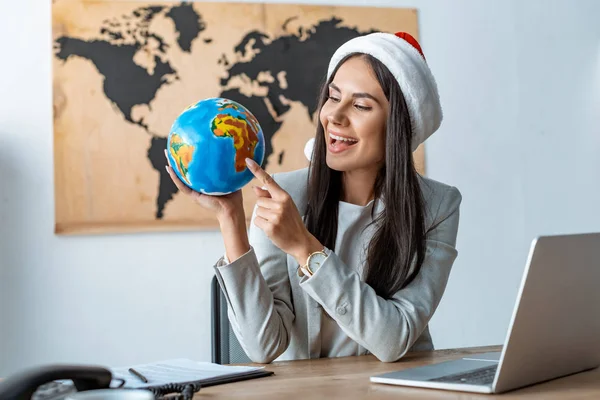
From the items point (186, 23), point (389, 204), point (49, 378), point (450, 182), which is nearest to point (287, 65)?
point (186, 23)

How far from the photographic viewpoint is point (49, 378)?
2.95 feet

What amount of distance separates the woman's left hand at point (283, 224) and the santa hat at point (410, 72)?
1.65 feet

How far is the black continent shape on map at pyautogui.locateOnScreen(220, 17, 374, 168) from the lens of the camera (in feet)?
11.0

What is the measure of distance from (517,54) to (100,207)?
7.43ft

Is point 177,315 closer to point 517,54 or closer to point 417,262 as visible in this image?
point 417,262

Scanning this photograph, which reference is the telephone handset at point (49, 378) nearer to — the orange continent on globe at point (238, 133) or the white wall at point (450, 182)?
the orange continent on globe at point (238, 133)

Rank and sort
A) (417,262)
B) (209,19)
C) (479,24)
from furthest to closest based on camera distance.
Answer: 1. (479,24)
2. (209,19)
3. (417,262)

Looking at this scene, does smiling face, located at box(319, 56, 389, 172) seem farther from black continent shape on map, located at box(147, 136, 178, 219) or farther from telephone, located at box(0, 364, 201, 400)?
black continent shape on map, located at box(147, 136, 178, 219)

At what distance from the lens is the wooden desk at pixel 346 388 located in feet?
3.63

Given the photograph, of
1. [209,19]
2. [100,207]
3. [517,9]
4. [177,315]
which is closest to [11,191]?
[100,207]

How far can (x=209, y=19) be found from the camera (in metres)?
3.31

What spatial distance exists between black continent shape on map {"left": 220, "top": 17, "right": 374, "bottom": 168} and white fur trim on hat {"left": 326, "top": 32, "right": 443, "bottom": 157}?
1427 mm

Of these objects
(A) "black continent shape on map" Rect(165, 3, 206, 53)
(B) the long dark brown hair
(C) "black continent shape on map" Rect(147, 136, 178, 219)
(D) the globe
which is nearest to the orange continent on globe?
(D) the globe

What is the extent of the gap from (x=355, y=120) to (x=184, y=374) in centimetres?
86
